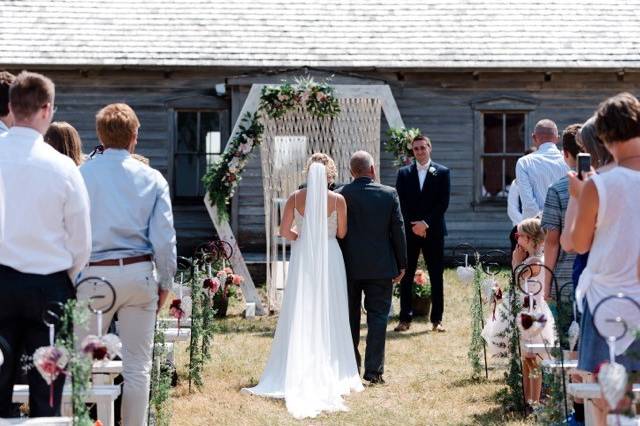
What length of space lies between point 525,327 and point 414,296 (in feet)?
21.7

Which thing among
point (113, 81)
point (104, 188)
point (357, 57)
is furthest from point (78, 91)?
point (104, 188)

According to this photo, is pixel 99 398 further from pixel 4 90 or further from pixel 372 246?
pixel 372 246

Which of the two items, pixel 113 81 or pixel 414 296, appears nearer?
pixel 414 296

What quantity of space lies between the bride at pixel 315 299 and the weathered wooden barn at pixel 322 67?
351 inches

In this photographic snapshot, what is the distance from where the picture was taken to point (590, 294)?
5.11 m

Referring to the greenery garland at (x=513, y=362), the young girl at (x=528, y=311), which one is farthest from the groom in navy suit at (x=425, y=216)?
the greenery garland at (x=513, y=362)

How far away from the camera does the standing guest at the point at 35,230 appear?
5.18m

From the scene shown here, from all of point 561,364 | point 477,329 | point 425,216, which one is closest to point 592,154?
point 561,364

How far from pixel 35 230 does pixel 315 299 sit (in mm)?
4139

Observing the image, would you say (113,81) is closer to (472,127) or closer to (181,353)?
(472,127)

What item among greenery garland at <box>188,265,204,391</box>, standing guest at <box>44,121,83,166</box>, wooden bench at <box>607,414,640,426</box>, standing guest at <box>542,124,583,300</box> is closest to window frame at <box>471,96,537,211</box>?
greenery garland at <box>188,265,204,391</box>

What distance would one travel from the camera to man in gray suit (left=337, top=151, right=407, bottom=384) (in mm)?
9273

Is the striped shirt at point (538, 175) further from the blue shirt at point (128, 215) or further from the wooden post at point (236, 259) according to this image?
the wooden post at point (236, 259)

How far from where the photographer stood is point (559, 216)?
6.93 m
